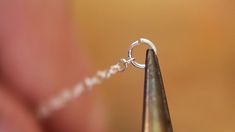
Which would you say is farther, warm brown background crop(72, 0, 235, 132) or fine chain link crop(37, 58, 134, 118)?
warm brown background crop(72, 0, 235, 132)

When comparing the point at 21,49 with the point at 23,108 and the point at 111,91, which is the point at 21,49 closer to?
the point at 23,108

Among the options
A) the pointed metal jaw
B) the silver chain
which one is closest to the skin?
the silver chain

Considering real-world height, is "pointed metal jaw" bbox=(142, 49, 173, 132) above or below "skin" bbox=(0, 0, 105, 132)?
below

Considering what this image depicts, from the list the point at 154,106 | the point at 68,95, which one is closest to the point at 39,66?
→ the point at 68,95

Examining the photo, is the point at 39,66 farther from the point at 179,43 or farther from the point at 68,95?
the point at 179,43

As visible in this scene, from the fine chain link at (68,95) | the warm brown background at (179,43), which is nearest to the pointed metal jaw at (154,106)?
the fine chain link at (68,95)

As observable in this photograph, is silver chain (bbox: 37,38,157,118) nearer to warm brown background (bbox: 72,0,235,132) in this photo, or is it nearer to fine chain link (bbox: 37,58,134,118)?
fine chain link (bbox: 37,58,134,118)
